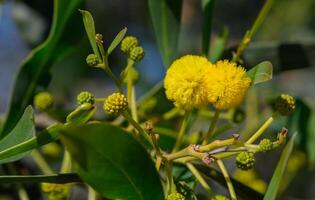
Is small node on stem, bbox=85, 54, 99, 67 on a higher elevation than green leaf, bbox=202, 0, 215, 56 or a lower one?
higher

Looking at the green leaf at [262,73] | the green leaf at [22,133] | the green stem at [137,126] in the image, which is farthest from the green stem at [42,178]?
the green leaf at [262,73]

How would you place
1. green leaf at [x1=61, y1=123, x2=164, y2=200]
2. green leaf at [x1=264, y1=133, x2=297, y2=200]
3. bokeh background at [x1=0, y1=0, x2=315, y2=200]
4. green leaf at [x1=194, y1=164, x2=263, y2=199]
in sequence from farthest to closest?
1. bokeh background at [x1=0, y1=0, x2=315, y2=200]
2. green leaf at [x1=194, y1=164, x2=263, y2=199]
3. green leaf at [x1=264, y1=133, x2=297, y2=200]
4. green leaf at [x1=61, y1=123, x2=164, y2=200]

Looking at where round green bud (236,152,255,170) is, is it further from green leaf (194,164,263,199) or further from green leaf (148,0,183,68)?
green leaf (148,0,183,68)

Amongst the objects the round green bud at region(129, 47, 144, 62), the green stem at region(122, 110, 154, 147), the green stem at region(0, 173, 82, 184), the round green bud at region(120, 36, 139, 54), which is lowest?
the green stem at region(0, 173, 82, 184)

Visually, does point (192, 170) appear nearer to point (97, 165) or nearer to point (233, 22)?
point (97, 165)

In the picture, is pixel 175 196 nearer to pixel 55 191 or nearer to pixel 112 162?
pixel 112 162

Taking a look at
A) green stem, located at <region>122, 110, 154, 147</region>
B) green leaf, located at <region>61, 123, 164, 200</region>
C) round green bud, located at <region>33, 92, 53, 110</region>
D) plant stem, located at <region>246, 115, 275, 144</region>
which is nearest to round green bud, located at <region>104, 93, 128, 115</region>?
green stem, located at <region>122, 110, 154, 147</region>

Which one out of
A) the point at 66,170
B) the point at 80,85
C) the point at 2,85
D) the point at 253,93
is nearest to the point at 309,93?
the point at 80,85
